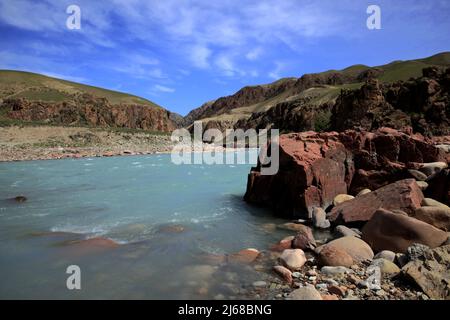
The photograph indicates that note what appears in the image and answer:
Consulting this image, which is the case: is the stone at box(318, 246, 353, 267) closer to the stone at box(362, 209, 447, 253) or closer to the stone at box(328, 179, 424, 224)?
the stone at box(362, 209, 447, 253)

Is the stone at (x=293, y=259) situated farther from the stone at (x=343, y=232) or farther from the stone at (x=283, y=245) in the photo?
the stone at (x=343, y=232)

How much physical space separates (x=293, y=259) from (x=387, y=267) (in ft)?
5.93

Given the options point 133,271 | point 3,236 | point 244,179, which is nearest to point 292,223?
point 133,271

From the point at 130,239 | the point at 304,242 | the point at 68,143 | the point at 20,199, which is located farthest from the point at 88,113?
the point at 304,242

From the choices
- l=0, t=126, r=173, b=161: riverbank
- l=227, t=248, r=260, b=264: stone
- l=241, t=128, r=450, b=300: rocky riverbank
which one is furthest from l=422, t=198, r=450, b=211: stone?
l=0, t=126, r=173, b=161: riverbank

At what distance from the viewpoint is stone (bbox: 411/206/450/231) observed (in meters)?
8.76

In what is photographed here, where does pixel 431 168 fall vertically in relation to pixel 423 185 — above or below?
above

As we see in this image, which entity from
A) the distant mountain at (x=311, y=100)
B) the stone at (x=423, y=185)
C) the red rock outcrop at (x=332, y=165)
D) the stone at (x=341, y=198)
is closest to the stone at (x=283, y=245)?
→ the red rock outcrop at (x=332, y=165)

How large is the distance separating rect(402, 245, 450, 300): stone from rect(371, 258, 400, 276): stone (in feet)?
1.29

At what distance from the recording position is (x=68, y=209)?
13734 mm

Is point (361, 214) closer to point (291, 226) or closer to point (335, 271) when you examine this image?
point (291, 226)

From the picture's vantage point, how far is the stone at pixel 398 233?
768 centimetres

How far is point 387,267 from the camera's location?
6781 millimetres

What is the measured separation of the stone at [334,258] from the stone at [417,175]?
20.5 feet
